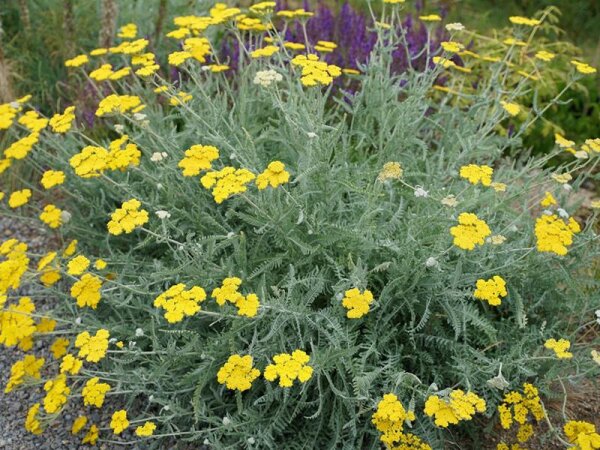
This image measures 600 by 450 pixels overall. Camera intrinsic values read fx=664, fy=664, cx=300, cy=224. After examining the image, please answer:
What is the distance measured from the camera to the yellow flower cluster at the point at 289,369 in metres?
1.82

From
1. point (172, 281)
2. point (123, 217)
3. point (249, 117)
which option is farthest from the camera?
point (249, 117)

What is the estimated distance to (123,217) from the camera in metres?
2.09

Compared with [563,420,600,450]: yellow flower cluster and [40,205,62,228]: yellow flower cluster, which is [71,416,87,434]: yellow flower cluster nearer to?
[40,205,62,228]: yellow flower cluster

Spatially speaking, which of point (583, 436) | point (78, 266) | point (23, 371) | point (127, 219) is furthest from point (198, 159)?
point (583, 436)

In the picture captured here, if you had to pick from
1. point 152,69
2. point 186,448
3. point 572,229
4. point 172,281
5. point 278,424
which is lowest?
point 186,448

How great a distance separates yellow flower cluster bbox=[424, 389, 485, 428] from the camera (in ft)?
5.94

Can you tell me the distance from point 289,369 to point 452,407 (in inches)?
18.1

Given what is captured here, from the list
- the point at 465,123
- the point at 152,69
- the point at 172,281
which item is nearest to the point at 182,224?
the point at 172,281

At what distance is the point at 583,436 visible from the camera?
1856mm

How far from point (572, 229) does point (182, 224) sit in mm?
1427

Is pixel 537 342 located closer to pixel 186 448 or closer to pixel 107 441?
pixel 186 448

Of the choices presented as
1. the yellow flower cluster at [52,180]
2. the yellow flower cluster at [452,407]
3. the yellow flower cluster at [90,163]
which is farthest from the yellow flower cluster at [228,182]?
the yellow flower cluster at [452,407]

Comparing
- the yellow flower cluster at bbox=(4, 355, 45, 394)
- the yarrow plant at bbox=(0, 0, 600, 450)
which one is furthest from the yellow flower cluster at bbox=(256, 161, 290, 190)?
the yellow flower cluster at bbox=(4, 355, 45, 394)

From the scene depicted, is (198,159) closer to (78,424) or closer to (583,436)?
(78,424)
